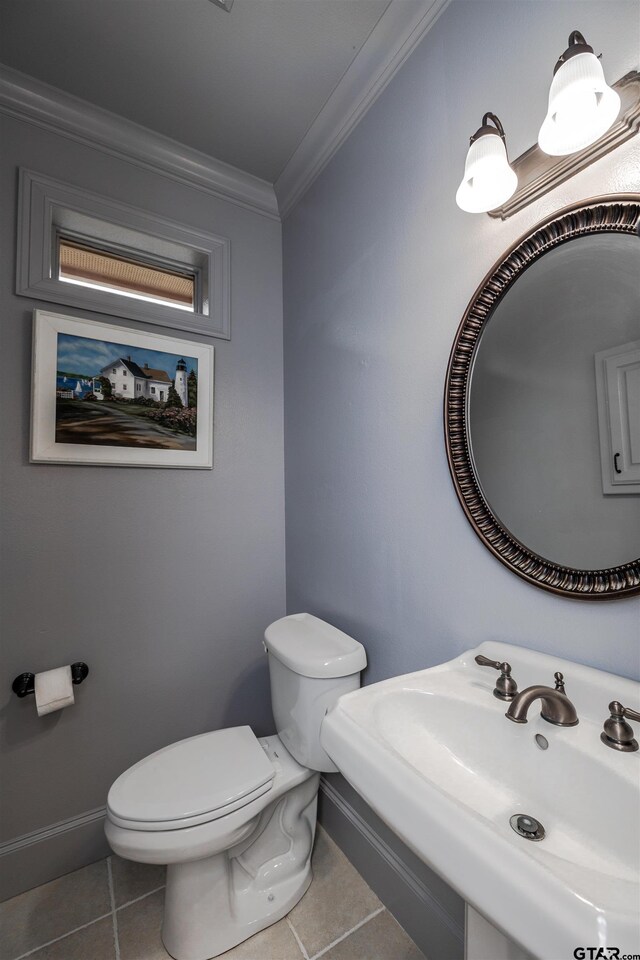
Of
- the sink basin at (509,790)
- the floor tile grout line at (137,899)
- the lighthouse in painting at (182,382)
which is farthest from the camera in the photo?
the lighthouse in painting at (182,382)

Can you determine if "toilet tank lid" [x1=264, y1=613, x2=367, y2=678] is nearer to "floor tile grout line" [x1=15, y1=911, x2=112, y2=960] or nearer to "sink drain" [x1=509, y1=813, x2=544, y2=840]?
"sink drain" [x1=509, y1=813, x2=544, y2=840]

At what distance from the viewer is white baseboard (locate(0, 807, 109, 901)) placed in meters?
1.36

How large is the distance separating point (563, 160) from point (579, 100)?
0.11 m

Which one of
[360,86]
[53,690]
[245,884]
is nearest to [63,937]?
[245,884]

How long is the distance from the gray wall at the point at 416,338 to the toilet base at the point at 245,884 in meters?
Result: 0.53

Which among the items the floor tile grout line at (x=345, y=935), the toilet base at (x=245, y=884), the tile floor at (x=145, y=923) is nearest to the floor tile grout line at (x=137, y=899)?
the tile floor at (x=145, y=923)

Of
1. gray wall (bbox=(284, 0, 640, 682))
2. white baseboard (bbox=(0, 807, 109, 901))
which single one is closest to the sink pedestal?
gray wall (bbox=(284, 0, 640, 682))

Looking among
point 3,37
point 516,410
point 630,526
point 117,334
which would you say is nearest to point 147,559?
point 117,334

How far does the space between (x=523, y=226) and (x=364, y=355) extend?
0.59 m

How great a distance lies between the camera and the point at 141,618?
161 centimetres

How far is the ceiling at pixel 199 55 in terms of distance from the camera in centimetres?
125

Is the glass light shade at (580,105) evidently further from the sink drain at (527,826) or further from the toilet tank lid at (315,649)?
the toilet tank lid at (315,649)

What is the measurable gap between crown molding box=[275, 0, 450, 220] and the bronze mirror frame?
0.80 meters

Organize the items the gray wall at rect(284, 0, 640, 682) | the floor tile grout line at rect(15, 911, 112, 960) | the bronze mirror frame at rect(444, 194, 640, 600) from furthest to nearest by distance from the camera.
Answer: the floor tile grout line at rect(15, 911, 112, 960) → the gray wall at rect(284, 0, 640, 682) → the bronze mirror frame at rect(444, 194, 640, 600)
